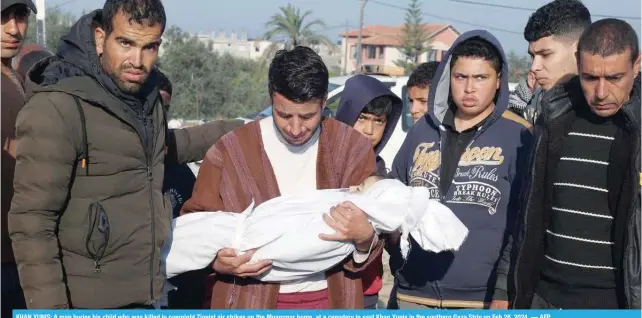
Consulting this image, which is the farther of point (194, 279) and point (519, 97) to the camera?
point (519, 97)

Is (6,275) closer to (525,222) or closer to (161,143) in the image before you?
(161,143)

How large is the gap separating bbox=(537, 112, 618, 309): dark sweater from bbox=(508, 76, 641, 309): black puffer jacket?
0.13 ft

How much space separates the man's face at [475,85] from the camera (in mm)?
3154

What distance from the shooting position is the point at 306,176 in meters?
2.83

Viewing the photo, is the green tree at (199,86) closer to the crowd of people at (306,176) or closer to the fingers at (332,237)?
the crowd of people at (306,176)

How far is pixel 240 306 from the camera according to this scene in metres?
2.74

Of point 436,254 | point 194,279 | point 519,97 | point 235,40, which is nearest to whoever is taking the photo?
point 436,254

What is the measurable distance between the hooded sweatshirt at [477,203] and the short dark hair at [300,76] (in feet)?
2.50

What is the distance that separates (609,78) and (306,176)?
1.19 meters

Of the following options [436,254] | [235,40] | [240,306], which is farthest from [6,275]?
[235,40]

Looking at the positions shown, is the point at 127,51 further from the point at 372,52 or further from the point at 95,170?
the point at 372,52

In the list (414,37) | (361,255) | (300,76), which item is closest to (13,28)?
(300,76)

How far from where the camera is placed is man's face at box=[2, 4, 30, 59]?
313cm

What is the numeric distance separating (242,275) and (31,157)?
0.85 m
